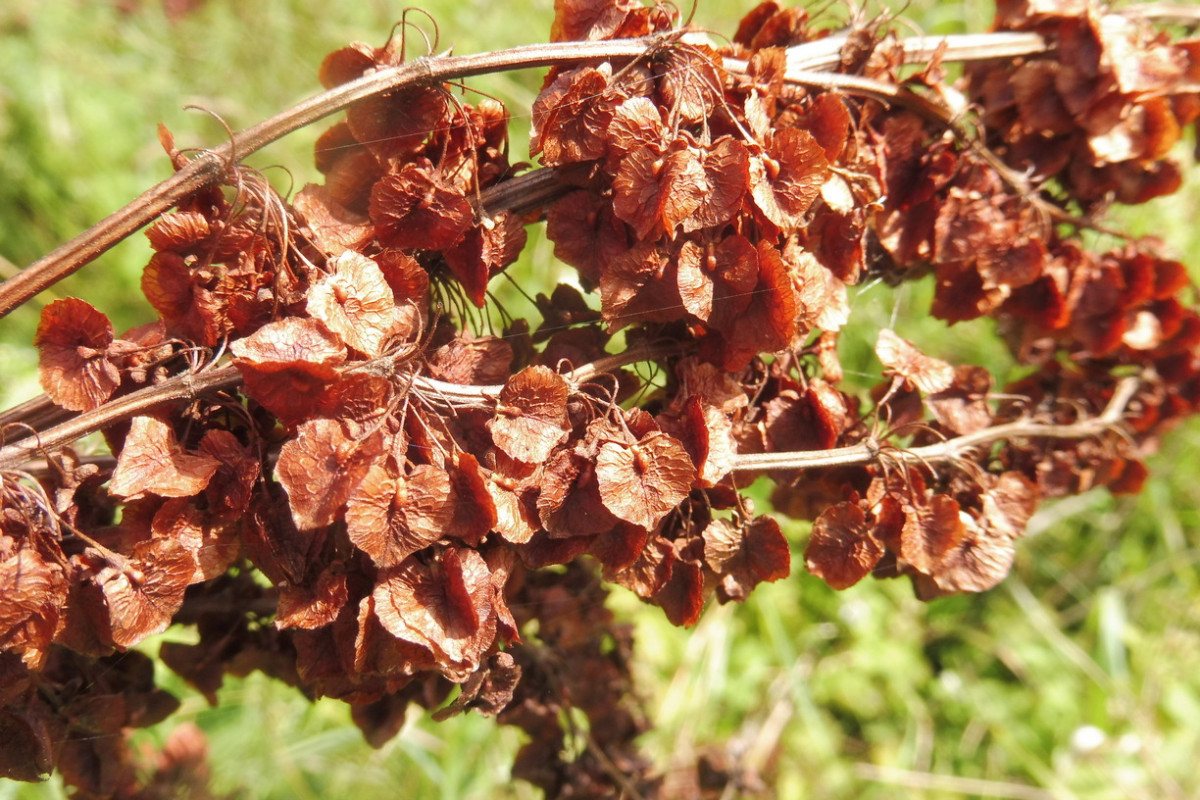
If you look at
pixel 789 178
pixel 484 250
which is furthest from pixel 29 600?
pixel 789 178

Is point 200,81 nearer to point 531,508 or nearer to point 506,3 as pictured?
point 506,3

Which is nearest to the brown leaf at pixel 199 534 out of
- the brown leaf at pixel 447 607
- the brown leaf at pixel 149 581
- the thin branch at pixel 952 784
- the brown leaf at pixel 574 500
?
the brown leaf at pixel 149 581

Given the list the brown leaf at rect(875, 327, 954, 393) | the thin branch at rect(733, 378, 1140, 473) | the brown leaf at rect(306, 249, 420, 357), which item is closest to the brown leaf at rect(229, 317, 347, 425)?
the brown leaf at rect(306, 249, 420, 357)

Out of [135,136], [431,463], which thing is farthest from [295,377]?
[135,136]

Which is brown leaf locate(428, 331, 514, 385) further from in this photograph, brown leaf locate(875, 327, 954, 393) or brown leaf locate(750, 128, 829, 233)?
brown leaf locate(875, 327, 954, 393)

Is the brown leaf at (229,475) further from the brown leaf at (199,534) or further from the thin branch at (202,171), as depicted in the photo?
the thin branch at (202,171)

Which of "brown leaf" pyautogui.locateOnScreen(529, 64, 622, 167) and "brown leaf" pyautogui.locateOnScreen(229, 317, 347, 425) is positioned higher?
"brown leaf" pyautogui.locateOnScreen(529, 64, 622, 167)
